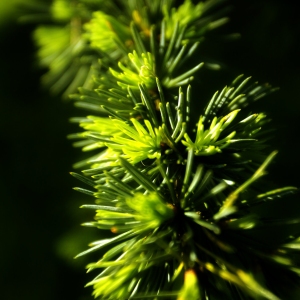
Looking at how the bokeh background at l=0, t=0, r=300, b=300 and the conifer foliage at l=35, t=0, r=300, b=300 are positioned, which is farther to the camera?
the bokeh background at l=0, t=0, r=300, b=300

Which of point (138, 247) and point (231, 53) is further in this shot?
point (231, 53)

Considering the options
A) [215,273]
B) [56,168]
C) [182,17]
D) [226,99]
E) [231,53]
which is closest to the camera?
[215,273]

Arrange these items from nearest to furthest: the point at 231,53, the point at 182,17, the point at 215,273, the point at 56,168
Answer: the point at 215,273
the point at 182,17
the point at 231,53
the point at 56,168

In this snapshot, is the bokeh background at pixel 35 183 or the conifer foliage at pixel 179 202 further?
the bokeh background at pixel 35 183

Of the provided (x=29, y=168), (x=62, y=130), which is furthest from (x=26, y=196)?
(x=62, y=130)

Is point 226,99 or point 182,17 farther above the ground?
point 182,17

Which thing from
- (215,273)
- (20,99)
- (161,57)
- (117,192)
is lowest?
(215,273)

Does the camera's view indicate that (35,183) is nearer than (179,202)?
No

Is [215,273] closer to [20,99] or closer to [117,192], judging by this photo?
[117,192]

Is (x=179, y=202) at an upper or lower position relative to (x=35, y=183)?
lower
